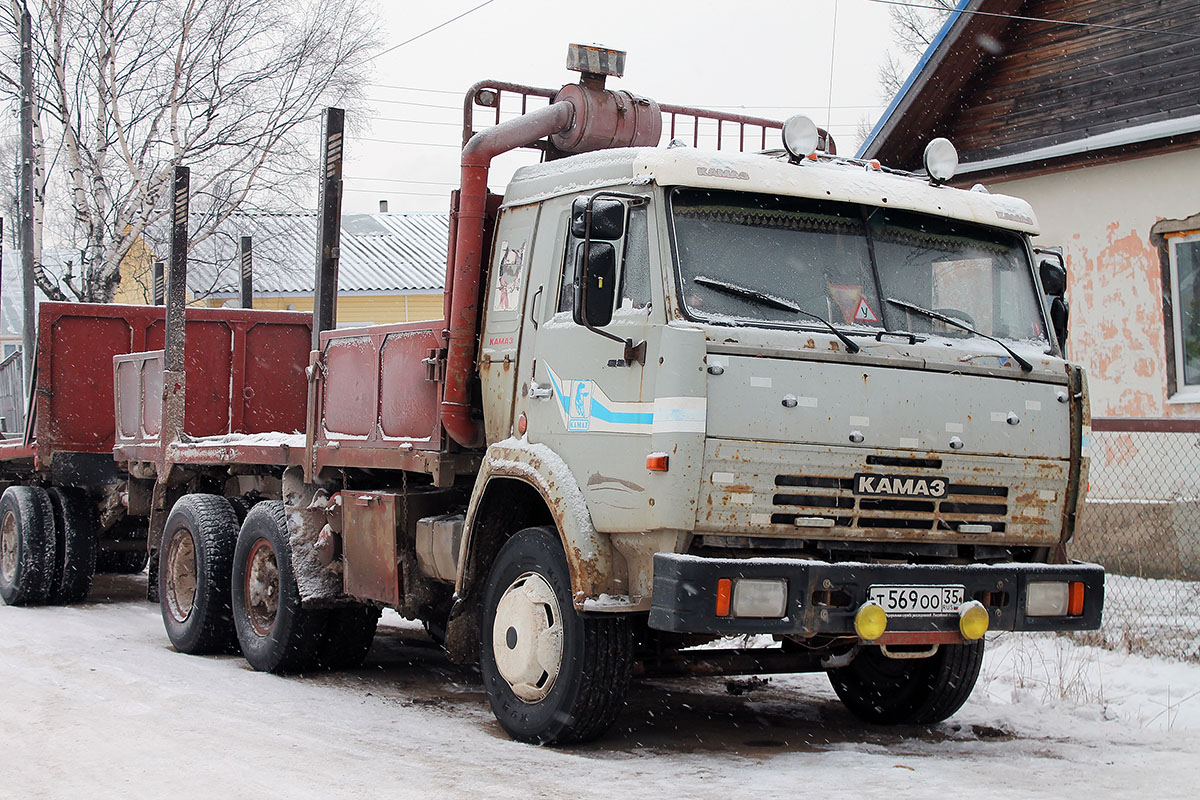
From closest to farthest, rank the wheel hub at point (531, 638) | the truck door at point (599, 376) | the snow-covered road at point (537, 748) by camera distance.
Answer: the snow-covered road at point (537, 748)
the truck door at point (599, 376)
the wheel hub at point (531, 638)

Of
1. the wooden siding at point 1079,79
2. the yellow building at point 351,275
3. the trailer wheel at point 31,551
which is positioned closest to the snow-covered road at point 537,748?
the trailer wheel at point 31,551

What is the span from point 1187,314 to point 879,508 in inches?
283

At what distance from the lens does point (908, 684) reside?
23.5 feet

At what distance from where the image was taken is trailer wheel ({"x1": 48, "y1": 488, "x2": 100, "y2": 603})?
1148 cm

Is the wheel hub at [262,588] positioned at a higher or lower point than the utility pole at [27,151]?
lower

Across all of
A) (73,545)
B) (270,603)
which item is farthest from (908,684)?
(73,545)

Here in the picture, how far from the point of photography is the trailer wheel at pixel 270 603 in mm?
8203

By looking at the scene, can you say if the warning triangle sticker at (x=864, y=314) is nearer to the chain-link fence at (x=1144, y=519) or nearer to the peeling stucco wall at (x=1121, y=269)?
the chain-link fence at (x=1144, y=519)

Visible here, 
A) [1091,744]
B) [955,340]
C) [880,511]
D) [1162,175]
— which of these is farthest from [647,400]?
[1162,175]

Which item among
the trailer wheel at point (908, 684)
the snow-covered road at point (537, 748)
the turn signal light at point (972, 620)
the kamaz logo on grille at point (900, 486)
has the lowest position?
the snow-covered road at point (537, 748)

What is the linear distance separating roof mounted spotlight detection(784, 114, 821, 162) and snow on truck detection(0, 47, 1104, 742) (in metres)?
0.01

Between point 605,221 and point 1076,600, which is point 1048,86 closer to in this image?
point 1076,600

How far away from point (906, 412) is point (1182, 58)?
7844mm

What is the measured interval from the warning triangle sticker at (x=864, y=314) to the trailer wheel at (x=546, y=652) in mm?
1677
